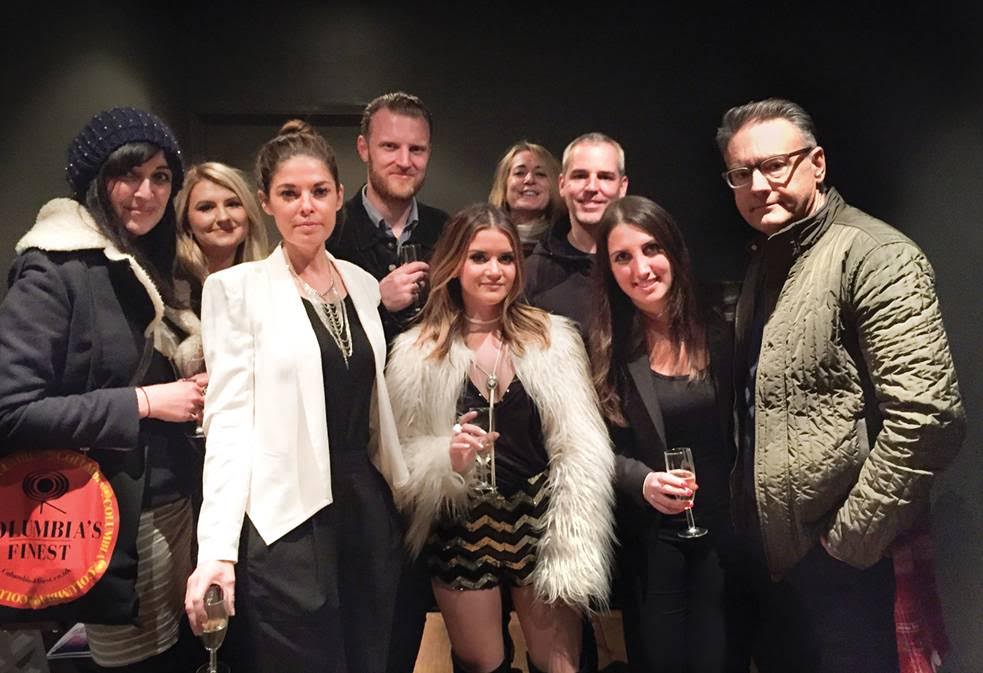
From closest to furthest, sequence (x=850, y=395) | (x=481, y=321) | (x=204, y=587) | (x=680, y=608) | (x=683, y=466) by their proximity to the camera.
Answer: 1. (x=204, y=587)
2. (x=850, y=395)
3. (x=683, y=466)
4. (x=680, y=608)
5. (x=481, y=321)

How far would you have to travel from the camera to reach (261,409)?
214cm

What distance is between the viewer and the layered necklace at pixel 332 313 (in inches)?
88.8

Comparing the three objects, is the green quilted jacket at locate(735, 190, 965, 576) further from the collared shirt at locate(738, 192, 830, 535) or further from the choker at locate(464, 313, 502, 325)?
the choker at locate(464, 313, 502, 325)

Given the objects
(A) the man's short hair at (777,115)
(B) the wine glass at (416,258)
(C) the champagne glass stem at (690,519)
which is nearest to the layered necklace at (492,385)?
(B) the wine glass at (416,258)

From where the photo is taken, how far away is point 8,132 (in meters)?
2.28

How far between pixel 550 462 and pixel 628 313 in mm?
599

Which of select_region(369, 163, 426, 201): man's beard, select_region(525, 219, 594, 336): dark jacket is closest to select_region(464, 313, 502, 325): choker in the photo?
select_region(525, 219, 594, 336): dark jacket

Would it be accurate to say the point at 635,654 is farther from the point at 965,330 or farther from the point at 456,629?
the point at 965,330

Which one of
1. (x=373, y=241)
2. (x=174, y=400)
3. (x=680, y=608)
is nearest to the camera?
(x=174, y=400)

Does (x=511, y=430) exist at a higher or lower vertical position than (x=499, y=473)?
higher

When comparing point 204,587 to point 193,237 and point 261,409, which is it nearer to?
point 261,409

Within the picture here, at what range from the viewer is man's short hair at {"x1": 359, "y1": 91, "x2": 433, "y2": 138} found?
283 cm

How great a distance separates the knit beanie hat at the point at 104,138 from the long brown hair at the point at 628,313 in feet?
4.83

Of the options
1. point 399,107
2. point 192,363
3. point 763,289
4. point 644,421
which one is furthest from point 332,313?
point 763,289
